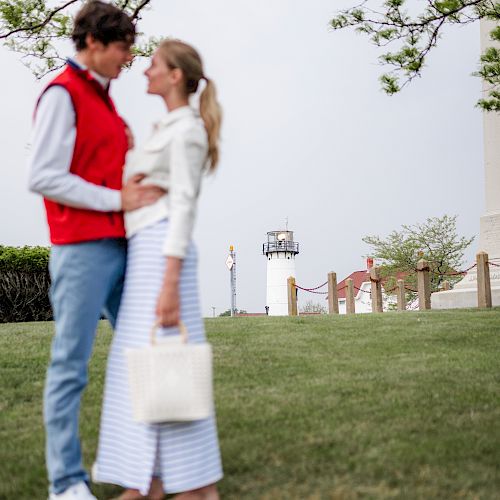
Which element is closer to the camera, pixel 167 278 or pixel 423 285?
pixel 167 278

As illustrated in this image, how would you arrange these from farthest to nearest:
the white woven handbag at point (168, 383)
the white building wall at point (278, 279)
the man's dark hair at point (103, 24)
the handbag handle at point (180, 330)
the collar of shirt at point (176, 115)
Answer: the white building wall at point (278, 279)
the man's dark hair at point (103, 24)
the collar of shirt at point (176, 115)
the handbag handle at point (180, 330)
the white woven handbag at point (168, 383)

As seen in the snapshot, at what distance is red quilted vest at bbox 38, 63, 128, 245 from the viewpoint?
296cm

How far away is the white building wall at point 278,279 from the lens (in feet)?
179

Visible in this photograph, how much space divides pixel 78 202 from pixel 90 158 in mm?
208

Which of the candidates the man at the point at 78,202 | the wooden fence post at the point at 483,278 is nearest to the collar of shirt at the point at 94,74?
the man at the point at 78,202

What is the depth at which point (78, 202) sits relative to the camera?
2.92 meters

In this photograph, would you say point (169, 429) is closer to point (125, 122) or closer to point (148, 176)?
point (148, 176)

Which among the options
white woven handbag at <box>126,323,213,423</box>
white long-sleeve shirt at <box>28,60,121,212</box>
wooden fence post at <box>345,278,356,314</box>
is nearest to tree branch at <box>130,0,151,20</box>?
white long-sleeve shirt at <box>28,60,121,212</box>

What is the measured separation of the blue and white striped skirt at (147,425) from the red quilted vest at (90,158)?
6.2 inches

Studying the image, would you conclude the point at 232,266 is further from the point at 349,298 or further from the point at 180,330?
the point at 180,330

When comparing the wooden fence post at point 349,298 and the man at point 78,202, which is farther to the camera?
the wooden fence post at point 349,298

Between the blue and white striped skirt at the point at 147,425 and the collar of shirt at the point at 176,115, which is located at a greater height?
the collar of shirt at the point at 176,115

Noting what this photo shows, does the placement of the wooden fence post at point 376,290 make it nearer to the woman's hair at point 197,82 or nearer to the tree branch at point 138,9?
the tree branch at point 138,9

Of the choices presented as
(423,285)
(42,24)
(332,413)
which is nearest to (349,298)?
(423,285)
